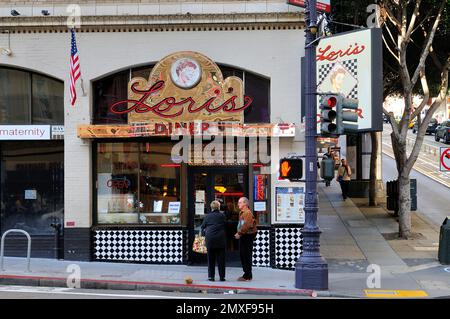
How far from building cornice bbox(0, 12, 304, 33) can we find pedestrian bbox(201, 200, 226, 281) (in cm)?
480

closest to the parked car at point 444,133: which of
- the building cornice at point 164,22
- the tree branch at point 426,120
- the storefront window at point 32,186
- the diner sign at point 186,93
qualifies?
the tree branch at point 426,120

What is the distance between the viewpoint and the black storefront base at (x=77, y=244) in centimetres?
1530

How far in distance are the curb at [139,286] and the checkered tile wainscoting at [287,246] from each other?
2.76 metres

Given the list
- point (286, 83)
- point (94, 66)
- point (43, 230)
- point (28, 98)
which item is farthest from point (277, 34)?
point (43, 230)

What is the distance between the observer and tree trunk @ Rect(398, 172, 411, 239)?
18.4m

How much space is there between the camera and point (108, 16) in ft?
49.8

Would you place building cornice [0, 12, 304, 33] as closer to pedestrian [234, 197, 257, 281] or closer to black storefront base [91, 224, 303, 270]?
pedestrian [234, 197, 257, 281]

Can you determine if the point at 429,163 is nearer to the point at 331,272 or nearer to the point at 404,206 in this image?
the point at 404,206

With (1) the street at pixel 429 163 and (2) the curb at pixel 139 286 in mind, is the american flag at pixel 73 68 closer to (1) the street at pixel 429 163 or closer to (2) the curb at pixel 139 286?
(2) the curb at pixel 139 286

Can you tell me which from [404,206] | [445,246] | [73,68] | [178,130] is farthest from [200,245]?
[404,206]

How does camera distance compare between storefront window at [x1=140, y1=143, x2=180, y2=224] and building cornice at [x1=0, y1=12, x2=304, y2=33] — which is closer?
building cornice at [x1=0, y1=12, x2=304, y2=33]

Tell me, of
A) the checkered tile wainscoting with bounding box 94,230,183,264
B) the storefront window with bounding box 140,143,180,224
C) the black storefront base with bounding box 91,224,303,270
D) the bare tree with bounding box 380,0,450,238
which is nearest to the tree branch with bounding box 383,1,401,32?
the bare tree with bounding box 380,0,450,238

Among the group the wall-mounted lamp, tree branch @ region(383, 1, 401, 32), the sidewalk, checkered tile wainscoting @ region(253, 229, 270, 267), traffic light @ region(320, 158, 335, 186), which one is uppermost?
tree branch @ region(383, 1, 401, 32)
